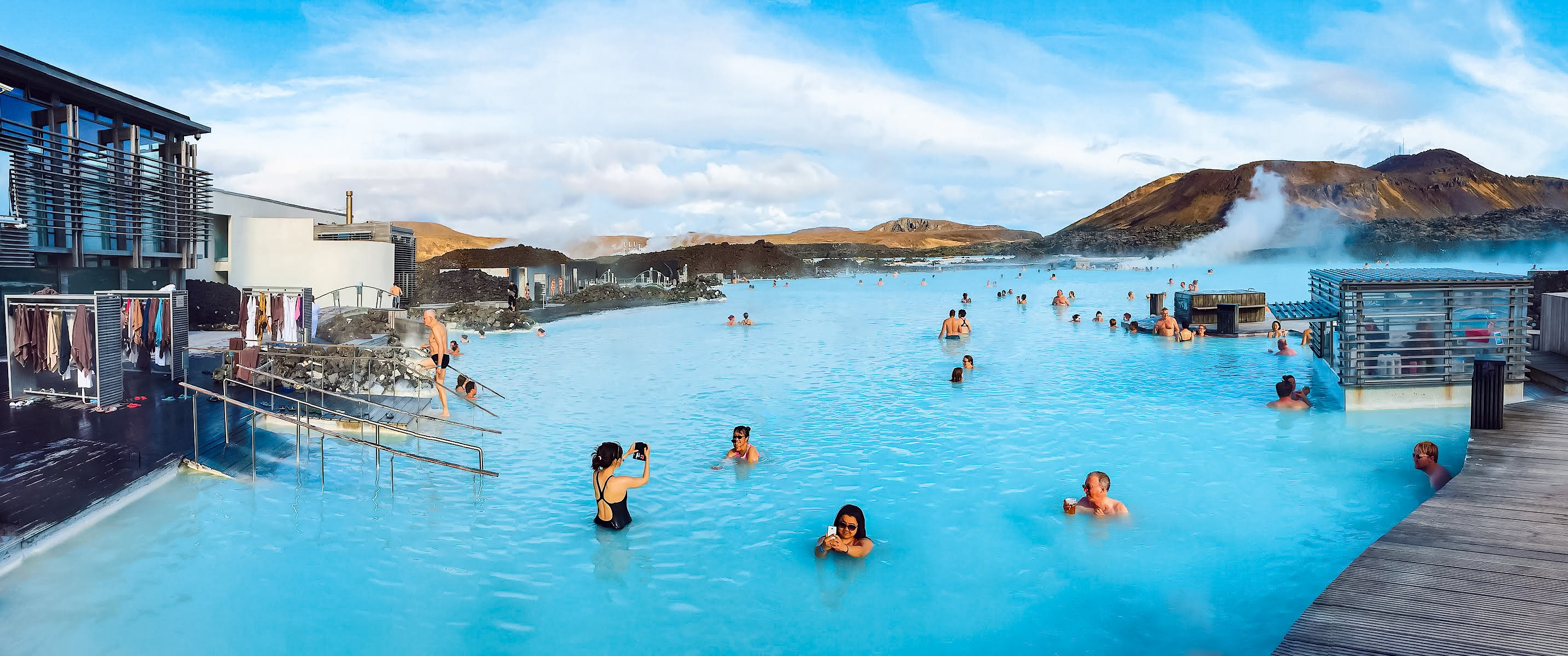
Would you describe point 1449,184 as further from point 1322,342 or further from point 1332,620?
point 1332,620

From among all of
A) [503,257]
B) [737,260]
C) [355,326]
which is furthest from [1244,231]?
[355,326]

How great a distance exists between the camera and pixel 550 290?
35562 millimetres

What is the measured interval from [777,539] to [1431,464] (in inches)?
255

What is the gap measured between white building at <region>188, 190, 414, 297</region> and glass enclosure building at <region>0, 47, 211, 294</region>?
7.32ft

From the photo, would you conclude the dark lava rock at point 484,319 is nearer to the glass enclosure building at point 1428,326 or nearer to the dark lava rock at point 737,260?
the glass enclosure building at point 1428,326

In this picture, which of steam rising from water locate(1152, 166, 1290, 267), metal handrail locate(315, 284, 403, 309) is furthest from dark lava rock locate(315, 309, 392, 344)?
steam rising from water locate(1152, 166, 1290, 267)

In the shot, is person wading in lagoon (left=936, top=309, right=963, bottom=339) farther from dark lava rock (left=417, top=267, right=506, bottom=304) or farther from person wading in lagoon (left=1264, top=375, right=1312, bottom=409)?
dark lava rock (left=417, top=267, right=506, bottom=304)

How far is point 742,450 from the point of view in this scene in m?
9.50

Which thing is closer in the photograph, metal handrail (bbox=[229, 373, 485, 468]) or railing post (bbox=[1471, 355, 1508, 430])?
metal handrail (bbox=[229, 373, 485, 468])

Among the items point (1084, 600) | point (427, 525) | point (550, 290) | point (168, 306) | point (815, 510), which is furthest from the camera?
point (550, 290)

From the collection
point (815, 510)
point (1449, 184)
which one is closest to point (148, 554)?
point (815, 510)

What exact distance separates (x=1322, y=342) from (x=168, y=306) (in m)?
17.6

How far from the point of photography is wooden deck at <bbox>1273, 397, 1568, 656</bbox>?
11.8 feet

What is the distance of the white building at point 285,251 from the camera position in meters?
22.8
